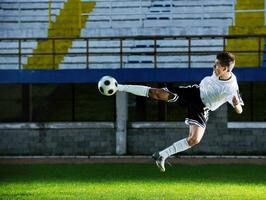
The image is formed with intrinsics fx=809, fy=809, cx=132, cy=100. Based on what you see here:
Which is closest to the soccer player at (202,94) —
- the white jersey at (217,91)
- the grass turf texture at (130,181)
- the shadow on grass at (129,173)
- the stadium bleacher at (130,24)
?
the white jersey at (217,91)

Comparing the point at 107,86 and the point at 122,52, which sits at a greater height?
the point at 122,52

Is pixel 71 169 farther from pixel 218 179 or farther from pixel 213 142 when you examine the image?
pixel 213 142

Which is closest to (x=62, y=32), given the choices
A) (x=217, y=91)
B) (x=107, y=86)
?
(x=217, y=91)

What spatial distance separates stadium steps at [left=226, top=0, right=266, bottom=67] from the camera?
26.6 meters

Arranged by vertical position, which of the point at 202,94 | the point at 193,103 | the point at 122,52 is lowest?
the point at 193,103

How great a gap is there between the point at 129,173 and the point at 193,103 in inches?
304

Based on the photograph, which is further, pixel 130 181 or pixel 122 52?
pixel 122 52

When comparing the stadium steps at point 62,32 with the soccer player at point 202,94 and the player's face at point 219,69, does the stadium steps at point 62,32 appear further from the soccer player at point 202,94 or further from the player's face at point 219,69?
the player's face at point 219,69

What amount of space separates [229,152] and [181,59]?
3.48 meters

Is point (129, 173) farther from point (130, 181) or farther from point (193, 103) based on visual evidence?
point (193, 103)

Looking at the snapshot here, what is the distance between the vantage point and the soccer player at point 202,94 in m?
12.8

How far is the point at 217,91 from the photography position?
A: 13.1 meters

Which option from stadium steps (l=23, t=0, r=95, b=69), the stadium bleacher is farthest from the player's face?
stadium steps (l=23, t=0, r=95, b=69)

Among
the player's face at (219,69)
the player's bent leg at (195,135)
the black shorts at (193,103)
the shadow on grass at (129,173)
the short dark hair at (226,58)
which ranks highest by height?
the short dark hair at (226,58)
